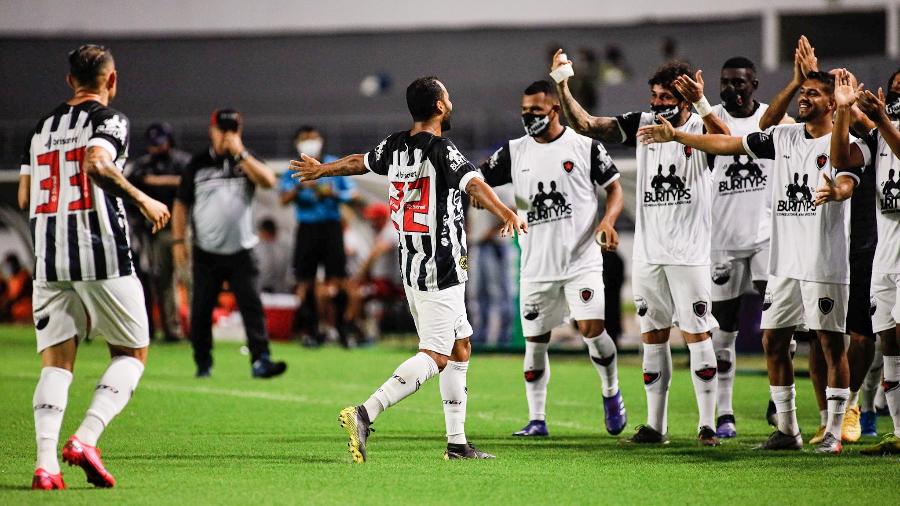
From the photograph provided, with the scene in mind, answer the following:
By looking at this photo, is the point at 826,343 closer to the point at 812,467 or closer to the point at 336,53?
the point at 812,467

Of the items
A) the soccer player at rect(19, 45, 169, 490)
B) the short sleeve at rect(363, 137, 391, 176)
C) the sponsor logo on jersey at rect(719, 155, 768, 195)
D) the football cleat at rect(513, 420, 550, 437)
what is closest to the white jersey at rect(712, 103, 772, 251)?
the sponsor logo on jersey at rect(719, 155, 768, 195)

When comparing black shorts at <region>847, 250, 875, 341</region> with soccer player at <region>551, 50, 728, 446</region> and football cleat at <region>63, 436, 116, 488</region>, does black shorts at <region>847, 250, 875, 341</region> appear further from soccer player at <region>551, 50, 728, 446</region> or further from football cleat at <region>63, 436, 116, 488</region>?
football cleat at <region>63, 436, 116, 488</region>

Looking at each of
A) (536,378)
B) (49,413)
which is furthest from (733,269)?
(49,413)

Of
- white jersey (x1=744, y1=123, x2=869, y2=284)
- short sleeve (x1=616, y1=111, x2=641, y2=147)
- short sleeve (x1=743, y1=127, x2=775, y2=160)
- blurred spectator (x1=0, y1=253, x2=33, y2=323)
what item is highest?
short sleeve (x1=616, y1=111, x2=641, y2=147)

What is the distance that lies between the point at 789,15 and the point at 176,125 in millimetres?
14923

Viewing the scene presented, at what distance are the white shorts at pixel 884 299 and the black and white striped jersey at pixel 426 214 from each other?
248 cm

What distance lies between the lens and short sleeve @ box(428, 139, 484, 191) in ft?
21.7

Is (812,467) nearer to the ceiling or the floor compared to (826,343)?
nearer to the floor

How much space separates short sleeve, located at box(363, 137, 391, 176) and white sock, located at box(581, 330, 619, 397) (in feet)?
6.83

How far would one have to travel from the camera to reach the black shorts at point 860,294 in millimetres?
7867

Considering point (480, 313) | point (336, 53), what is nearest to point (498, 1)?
point (336, 53)

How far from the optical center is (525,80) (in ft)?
107

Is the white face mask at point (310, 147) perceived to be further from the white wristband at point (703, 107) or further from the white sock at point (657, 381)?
the white wristband at point (703, 107)

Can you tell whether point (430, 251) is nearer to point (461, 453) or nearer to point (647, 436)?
point (461, 453)
